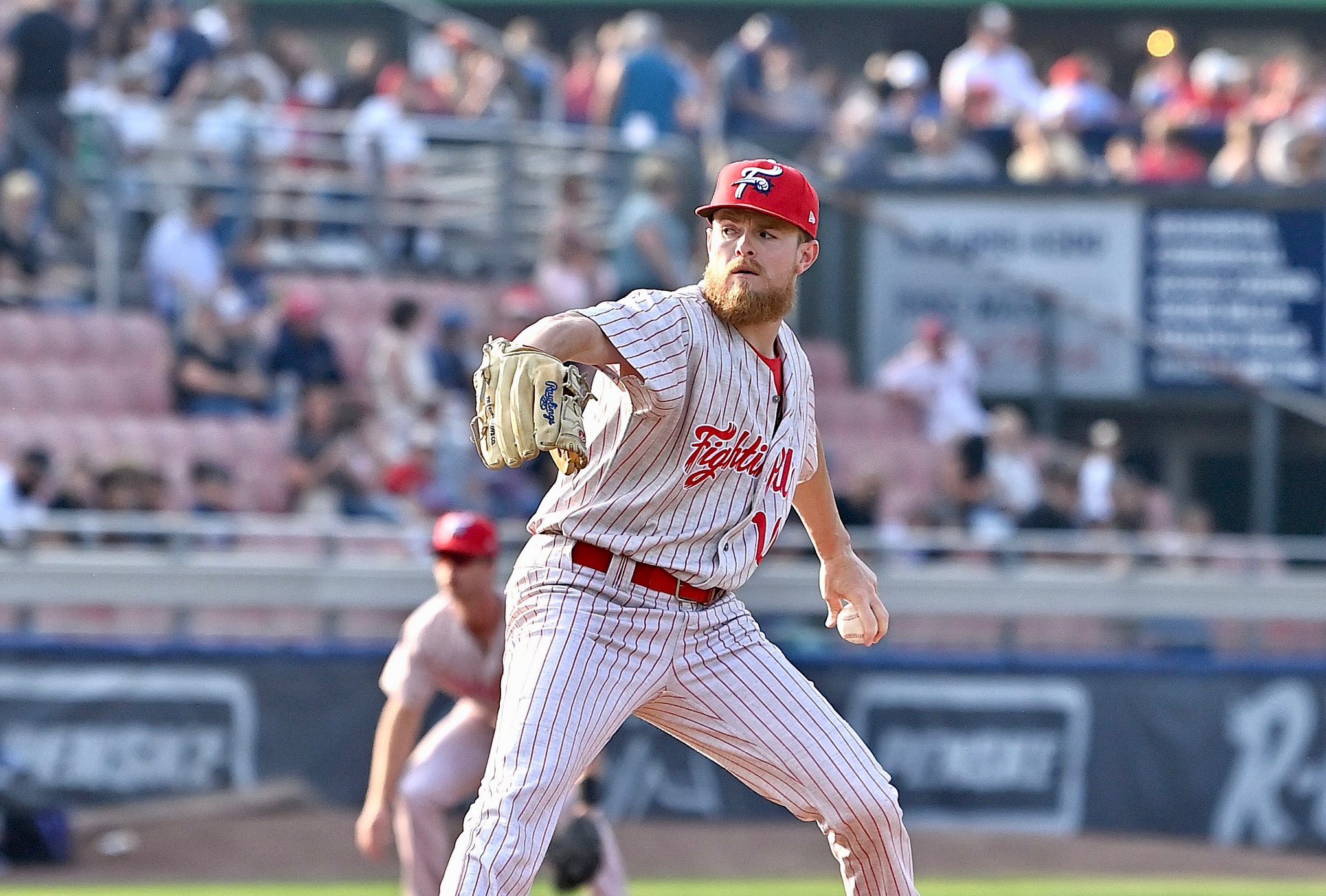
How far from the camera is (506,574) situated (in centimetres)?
1073

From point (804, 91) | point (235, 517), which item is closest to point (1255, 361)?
point (804, 91)

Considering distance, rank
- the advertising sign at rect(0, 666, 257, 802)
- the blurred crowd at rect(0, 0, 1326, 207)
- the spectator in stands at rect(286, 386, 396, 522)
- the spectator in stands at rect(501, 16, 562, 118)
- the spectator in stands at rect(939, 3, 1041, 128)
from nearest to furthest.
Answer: the advertising sign at rect(0, 666, 257, 802) → the spectator in stands at rect(286, 386, 396, 522) → the blurred crowd at rect(0, 0, 1326, 207) → the spectator in stands at rect(501, 16, 562, 118) → the spectator in stands at rect(939, 3, 1041, 128)

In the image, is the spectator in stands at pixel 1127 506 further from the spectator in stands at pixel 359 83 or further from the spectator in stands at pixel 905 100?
the spectator in stands at pixel 359 83

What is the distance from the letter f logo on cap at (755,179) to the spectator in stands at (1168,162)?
34.4 feet

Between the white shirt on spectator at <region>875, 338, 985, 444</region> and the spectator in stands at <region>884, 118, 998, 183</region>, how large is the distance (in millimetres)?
1688

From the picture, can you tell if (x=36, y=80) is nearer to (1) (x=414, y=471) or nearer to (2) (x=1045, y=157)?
(1) (x=414, y=471)

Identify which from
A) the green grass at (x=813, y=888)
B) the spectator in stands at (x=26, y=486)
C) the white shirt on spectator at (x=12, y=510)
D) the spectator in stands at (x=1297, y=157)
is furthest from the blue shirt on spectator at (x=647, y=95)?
the green grass at (x=813, y=888)

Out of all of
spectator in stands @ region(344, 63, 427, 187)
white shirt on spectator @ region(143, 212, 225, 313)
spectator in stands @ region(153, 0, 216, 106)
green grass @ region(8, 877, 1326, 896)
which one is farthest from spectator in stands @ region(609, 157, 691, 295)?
green grass @ region(8, 877, 1326, 896)

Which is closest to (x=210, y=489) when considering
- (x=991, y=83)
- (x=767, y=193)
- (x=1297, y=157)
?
(x=991, y=83)

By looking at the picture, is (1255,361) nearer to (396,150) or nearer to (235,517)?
(396,150)

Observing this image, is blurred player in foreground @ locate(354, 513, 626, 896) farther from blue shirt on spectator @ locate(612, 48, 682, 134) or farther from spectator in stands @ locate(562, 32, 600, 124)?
spectator in stands @ locate(562, 32, 600, 124)

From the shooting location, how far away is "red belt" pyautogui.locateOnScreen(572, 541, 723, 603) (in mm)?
4293

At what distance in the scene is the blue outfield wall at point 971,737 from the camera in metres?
10.4

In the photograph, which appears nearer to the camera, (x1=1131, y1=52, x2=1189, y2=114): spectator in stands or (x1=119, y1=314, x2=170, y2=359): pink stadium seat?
(x1=119, y1=314, x2=170, y2=359): pink stadium seat
